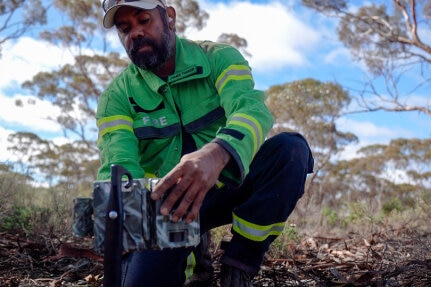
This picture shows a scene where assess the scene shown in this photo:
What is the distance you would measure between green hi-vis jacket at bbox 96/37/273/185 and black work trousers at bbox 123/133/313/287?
0.28m

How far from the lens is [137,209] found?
59.9 inches

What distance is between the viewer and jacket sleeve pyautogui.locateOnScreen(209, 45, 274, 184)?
1.77 m

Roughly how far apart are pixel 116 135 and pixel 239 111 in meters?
0.70

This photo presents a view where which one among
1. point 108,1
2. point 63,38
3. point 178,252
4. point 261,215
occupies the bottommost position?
point 178,252

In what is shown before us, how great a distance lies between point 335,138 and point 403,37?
582cm

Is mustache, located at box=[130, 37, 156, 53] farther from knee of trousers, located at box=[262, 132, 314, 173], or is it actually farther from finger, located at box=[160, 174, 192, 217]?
finger, located at box=[160, 174, 192, 217]

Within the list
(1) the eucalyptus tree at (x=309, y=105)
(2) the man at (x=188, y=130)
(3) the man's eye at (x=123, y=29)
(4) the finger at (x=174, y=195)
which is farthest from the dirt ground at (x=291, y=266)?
(1) the eucalyptus tree at (x=309, y=105)

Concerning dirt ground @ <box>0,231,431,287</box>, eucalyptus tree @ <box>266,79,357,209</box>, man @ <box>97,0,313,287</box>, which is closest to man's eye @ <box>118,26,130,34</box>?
man @ <box>97,0,313,287</box>

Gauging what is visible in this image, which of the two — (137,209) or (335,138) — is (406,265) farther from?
(335,138)

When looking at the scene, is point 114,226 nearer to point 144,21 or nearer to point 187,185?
point 187,185

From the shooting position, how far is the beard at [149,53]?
8.05 ft

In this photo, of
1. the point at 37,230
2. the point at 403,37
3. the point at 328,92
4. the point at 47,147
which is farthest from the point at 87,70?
the point at 37,230

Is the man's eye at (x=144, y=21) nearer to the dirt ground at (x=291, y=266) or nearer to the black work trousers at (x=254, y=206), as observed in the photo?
the black work trousers at (x=254, y=206)

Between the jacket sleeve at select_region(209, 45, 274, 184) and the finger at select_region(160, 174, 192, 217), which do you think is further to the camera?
the jacket sleeve at select_region(209, 45, 274, 184)
